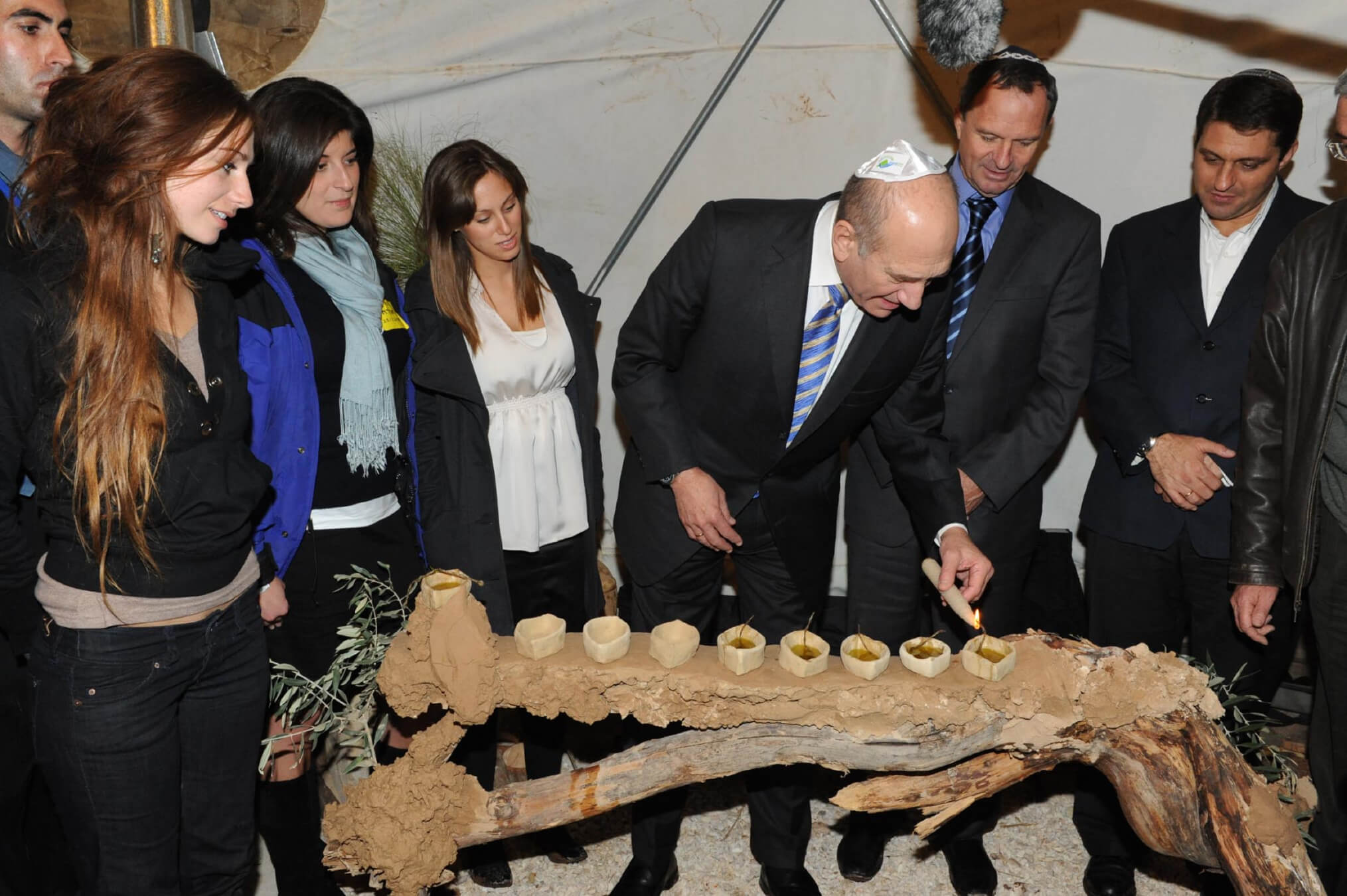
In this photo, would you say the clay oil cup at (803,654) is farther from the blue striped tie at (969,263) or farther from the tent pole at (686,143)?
the tent pole at (686,143)

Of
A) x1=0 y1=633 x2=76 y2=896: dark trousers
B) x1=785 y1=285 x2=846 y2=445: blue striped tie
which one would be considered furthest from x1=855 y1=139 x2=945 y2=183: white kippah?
x1=0 y1=633 x2=76 y2=896: dark trousers

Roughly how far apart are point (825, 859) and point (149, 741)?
1866 mm

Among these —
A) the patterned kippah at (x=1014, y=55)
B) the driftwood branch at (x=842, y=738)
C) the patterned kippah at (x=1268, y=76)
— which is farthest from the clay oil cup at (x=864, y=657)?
the patterned kippah at (x=1268, y=76)

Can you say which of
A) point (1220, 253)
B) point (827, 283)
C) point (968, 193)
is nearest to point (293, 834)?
point (827, 283)

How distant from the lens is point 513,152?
12.5 feet

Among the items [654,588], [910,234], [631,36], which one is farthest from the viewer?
[631,36]

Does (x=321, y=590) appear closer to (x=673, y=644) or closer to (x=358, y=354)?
(x=358, y=354)

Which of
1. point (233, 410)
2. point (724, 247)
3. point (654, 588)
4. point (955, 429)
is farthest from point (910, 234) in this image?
point (233, 410)

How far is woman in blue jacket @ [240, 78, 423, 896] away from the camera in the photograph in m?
2.38

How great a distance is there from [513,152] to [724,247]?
1.63 meters

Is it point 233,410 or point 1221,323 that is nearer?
point 233,410

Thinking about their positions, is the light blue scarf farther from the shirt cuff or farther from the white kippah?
the shirt cuff

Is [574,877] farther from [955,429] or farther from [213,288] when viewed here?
[213,288]

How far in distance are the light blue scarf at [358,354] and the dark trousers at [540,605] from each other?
0.50 meters
